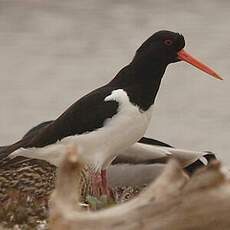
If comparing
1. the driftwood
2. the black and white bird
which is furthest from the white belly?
the driftwood

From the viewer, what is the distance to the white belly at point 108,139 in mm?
4652

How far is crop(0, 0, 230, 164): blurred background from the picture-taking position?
7.55 meters

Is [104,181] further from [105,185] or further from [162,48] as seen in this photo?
[162,48]

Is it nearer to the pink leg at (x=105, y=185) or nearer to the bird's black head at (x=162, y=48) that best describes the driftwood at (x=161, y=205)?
the pink leg at (x=105, y=185)

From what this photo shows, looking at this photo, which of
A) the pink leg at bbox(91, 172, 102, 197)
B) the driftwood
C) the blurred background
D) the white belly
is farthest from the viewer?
the blurred background

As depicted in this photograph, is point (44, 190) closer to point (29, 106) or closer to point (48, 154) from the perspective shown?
point (48, 154)

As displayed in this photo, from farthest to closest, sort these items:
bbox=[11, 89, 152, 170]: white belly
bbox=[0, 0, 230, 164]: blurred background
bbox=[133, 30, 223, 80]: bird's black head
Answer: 1. bbox=[0, 0, 230, 164]: blurred background
2. bbox=[133, 30, 223, 80]: bird's black head
3. bbox=[11, 89, 152, 170]: white belly

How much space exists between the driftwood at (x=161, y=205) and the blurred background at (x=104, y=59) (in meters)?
4.18

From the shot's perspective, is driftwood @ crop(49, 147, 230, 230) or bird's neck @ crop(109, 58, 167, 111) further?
bird's neck @ crop(109, 58, 167, 111)

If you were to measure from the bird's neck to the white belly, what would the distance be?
28 millimetres

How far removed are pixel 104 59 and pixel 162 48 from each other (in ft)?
14.1

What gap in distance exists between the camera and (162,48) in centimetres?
481

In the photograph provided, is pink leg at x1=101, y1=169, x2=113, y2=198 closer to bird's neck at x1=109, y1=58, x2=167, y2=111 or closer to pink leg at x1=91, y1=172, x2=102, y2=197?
pink leg at x1=91, y1=172, x2=102, y2=197

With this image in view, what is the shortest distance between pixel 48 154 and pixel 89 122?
208mm
